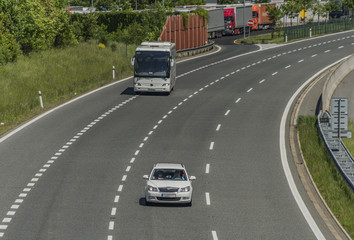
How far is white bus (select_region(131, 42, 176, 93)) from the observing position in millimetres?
48844

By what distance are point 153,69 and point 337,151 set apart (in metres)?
17.8


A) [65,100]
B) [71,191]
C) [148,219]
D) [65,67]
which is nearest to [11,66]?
[65,67]

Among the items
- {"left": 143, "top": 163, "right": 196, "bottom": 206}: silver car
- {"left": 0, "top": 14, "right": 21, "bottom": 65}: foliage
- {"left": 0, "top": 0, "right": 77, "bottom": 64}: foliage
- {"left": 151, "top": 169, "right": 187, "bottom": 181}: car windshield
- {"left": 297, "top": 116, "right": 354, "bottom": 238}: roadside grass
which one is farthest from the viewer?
{"left": 0, "top": 0, "right": 77, "bottom": 64}: foliage

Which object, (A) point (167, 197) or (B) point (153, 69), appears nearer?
(A) point (167, 197)

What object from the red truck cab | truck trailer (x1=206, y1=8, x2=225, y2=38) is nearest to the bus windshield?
truck trailer (x1=206, y1=8, x2=225, y2=38)

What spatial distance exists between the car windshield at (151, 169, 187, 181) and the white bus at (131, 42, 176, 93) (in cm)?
2344

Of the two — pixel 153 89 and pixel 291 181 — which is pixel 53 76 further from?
pixel 291 181

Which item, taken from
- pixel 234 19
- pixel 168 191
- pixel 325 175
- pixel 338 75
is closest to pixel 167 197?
pixel 168 191

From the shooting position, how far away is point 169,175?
25719mm

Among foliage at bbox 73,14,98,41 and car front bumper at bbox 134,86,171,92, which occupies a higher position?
foliage at bbox 73,14,98,41

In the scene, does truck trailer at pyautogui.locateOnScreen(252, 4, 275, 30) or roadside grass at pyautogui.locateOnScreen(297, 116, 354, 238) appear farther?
truck trailer at pyautogui.locateOnScreen(252, 4, 275, 30)

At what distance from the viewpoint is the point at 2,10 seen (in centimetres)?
6259

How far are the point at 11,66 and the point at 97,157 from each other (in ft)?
91.5

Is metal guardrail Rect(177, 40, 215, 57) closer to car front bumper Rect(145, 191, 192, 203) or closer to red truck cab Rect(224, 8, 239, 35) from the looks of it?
red truck cab Rect(224, 8, 239, 35)
